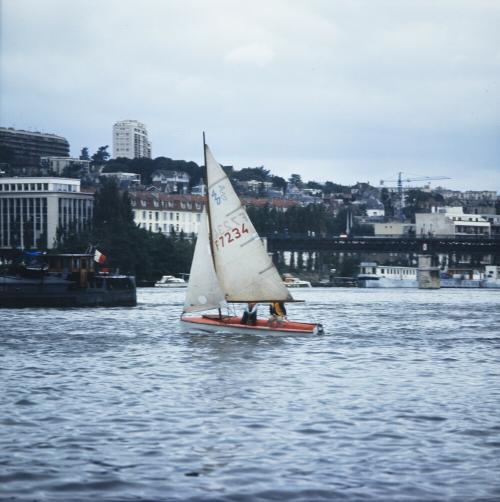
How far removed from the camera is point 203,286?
6769 cm

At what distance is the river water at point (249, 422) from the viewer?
2462cm

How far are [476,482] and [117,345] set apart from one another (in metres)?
38.3

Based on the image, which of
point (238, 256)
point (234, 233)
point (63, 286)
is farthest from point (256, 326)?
point (63, 286)

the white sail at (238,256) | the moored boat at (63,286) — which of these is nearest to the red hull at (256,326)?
the white sail at (238,256)

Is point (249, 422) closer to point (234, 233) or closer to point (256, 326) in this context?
point (256, 326)

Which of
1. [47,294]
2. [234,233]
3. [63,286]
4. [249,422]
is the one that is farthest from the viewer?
[63,286]

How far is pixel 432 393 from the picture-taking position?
128ft

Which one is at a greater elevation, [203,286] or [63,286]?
[203,286]

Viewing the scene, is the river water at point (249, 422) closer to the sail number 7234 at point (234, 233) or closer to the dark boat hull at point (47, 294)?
the sail number 7234 at point (234, 233)

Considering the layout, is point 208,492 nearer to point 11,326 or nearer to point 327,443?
point 327,443

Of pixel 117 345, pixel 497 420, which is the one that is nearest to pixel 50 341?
pixel 117 345

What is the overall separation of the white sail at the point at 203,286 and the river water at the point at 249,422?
6.43 meters

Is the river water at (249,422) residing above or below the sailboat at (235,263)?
below

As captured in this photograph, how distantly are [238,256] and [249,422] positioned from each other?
107 feet
